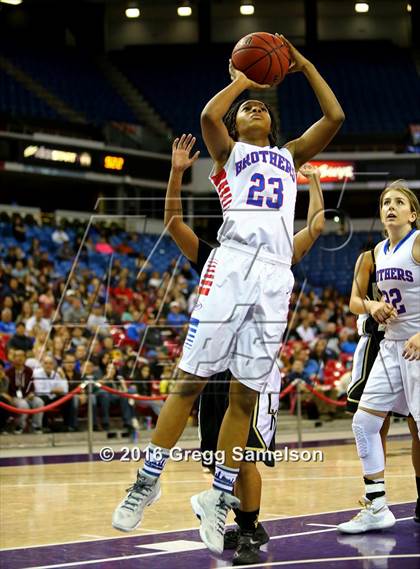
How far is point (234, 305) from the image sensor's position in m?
4.94

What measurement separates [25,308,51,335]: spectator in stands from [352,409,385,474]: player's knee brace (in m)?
8.24

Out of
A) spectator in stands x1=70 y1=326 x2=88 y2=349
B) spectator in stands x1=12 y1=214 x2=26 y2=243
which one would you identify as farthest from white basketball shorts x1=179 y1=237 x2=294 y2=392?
spectator in stands x1=12 y1=214 x2=26 y2=243

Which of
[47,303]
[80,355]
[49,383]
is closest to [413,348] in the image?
[49,383]

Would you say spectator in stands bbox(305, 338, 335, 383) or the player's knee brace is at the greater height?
the player's knee brace

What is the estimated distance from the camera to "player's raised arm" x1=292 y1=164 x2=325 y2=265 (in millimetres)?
5525

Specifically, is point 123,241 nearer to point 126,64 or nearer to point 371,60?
point 126,64

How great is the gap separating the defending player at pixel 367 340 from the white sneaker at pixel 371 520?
42 centimetres

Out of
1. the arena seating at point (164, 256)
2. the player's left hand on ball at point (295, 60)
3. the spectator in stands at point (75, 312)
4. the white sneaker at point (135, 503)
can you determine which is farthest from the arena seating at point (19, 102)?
the white sneaker at point (135, 503)

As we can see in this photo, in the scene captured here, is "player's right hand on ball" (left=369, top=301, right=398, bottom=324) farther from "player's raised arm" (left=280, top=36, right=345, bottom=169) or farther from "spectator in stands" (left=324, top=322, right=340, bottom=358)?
"spectator in stands" (left=324, top=322, right=340, bottom=358)

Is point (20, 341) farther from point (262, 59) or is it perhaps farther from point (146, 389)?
point (262, 59)

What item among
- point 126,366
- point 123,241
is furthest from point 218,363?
point 123,241

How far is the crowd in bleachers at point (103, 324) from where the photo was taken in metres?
12.7

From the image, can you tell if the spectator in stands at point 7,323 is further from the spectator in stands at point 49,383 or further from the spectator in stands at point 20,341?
the spectator in stands at point 49,383

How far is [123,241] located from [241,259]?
49.0 ft
